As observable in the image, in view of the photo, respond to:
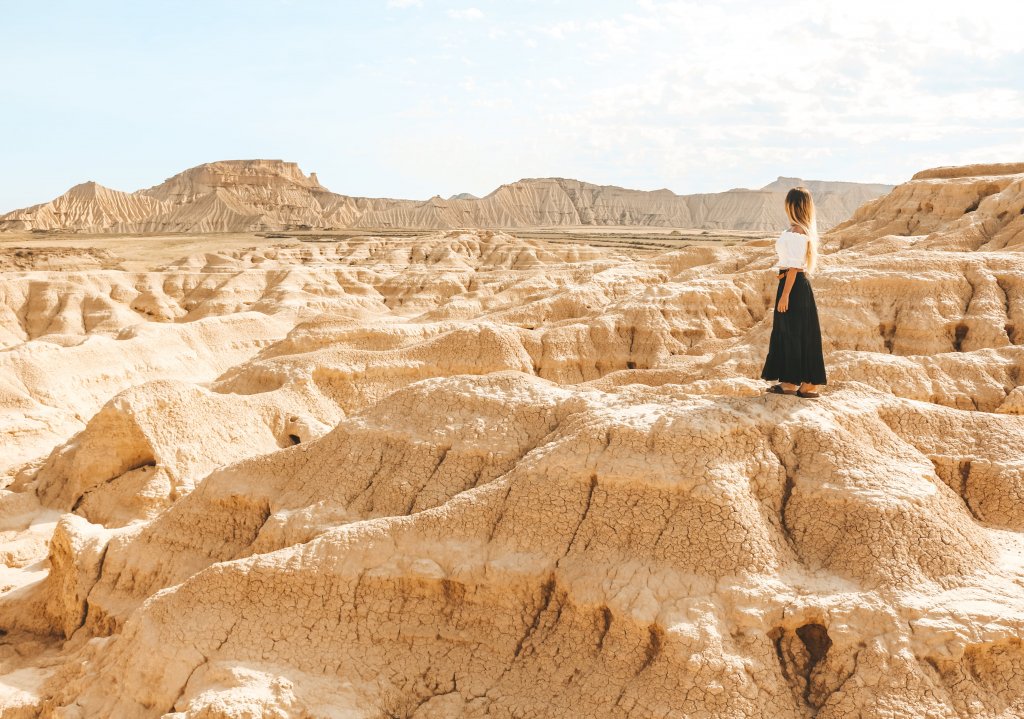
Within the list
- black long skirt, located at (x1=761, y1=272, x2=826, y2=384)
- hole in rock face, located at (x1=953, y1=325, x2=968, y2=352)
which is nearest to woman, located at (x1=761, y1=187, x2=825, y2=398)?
black long skirt, located at (x1=761, y1=272, x2=826, y2=384)

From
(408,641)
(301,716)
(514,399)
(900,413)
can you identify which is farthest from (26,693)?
(900,413)

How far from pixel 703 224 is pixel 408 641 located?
132 metres

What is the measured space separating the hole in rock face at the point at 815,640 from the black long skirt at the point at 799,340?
2006 mm

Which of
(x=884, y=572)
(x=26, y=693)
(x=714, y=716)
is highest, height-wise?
(x=884, y=572)

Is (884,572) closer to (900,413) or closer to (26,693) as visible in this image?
(900,413)

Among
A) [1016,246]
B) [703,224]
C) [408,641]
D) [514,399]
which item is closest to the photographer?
[408,641]

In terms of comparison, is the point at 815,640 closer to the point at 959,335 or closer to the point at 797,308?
the point at 797,308

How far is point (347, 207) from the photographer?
12719cm

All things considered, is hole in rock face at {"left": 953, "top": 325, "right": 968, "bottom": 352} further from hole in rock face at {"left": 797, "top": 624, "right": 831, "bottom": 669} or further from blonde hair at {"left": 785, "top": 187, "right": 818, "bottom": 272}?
hole in rock face at {"left": 797, "top": 624, "right": 831, "bottom": 669}

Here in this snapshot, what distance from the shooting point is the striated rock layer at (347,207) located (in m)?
115

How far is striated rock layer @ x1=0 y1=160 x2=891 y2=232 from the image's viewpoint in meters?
115

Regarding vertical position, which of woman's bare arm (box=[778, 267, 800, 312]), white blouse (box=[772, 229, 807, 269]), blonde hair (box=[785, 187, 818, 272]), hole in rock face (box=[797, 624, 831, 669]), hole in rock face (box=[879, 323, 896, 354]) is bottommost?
hole in rock face (box=[797, 624, 831, 669])

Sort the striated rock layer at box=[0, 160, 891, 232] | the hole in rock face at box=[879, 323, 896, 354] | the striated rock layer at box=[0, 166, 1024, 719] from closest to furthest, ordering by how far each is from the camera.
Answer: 1. the striated rock layer at box=[0, 166, 1024, 719]
2. the hole in rock face at box=[879, 323, 896, 354]
3. the striated rock layer at box=[0, 160, 891, 232]

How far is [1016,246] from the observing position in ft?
67.5
